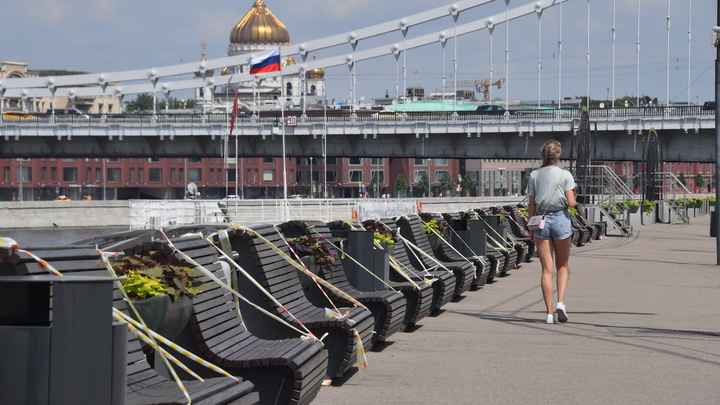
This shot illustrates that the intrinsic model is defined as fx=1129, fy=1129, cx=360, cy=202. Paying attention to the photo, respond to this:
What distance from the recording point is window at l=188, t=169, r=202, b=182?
11944 centimetres

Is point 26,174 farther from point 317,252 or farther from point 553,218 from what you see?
point 317,252

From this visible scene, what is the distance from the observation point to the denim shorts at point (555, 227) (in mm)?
11023

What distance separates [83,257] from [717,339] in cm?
718

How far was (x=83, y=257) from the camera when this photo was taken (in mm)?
4277

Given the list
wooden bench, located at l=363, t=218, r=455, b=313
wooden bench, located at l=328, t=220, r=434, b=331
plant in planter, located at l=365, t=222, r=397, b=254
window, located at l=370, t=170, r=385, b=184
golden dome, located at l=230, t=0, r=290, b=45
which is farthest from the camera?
golden dome, located at l=230, t=0, r=290, b=45

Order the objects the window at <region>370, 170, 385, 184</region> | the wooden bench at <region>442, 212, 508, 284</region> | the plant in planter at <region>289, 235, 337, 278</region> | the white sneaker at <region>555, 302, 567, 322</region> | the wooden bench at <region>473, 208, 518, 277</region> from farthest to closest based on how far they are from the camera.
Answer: the window at <region>370, 170, 385, 184</region>
the wooden bench at <region>473, 208, 518, 277</region>
the wooden bench at <region>442, 212, 508, 284</region>
the white sneaker at <region>555, 302, 567, 322</region>
the plant in planter at <region>289, 235, 337, 278</region>

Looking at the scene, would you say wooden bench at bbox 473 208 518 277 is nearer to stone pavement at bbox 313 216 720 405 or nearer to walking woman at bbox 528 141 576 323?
stone pavement at bbox 313 216 720 405

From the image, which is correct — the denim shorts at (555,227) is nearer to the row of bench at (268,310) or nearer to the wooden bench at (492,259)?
the row of bench at (268,310)

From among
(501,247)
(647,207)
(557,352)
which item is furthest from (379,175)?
(557,352)

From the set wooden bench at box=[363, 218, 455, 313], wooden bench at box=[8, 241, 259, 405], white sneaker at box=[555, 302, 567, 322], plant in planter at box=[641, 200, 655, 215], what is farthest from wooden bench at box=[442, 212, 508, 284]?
plant in planter at box=[641, 200, 655, 215]

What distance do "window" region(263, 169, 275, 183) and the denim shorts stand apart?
114m

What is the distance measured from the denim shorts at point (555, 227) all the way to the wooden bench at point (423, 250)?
5.28ft

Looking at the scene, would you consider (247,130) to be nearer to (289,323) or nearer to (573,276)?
(573,276)

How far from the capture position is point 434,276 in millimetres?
11383
